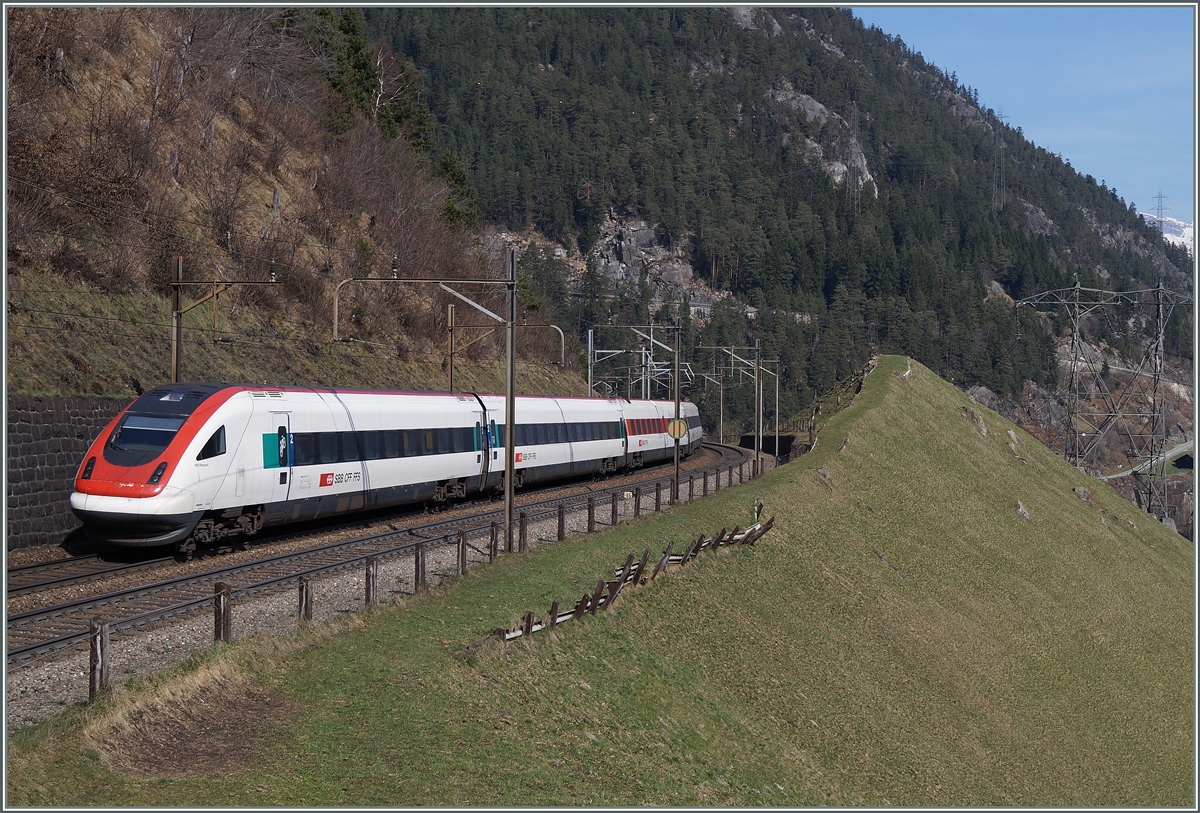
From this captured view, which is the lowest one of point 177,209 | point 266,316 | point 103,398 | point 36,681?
point 36,681

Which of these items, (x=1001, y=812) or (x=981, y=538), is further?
(x=981, y=538)

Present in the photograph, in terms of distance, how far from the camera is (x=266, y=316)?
40750 millimetres

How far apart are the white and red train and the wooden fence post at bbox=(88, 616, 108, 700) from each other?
26.9ft

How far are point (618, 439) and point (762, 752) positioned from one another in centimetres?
3180

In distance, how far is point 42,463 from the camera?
2236cm

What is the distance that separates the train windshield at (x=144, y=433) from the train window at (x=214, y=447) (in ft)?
2.01

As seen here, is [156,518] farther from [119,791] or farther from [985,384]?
[985,384]

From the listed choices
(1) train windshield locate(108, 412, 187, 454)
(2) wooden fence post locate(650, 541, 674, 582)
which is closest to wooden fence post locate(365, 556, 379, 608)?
(1) train windshield locate(108, 412, 187, 454)

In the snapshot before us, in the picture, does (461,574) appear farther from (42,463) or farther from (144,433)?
(42,463)

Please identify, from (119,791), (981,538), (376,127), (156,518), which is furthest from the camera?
(376,127)

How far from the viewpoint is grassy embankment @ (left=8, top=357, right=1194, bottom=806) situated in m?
11.2

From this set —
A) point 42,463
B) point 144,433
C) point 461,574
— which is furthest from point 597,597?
point 42,463

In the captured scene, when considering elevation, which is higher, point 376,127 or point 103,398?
point 376,127

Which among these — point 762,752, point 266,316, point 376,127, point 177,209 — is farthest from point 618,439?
point 762,752
